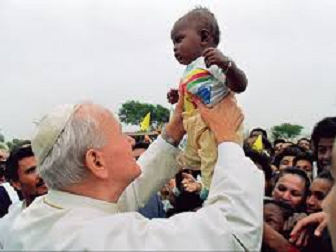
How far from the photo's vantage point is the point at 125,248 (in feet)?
5.55

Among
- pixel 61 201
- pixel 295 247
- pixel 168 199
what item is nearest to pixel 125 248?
pixel 61 201

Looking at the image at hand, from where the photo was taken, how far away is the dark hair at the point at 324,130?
3.94m

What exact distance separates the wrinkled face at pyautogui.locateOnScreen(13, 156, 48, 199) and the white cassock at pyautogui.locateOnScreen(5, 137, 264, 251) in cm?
168

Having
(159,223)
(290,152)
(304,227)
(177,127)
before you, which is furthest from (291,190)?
(159,223)

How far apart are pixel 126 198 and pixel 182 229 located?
33.9 inches

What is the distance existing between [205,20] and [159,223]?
136 cm

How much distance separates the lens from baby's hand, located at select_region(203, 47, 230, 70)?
7.64 ft

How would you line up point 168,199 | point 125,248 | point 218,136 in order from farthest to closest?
1. point 168,199
2. point 218,136
3. point 125,248

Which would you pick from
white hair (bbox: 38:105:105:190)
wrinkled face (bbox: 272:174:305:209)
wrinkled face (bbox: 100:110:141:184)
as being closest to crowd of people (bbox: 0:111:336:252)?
wrinkled face (bbox: 272:174:305:209)

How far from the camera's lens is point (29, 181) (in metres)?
3.69

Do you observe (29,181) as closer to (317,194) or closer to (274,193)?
(274,193)

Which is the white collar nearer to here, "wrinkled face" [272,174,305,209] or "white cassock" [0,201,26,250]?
"white cassock" [0,201,26,250]

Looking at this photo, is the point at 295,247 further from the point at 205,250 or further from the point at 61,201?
the point at 61,201

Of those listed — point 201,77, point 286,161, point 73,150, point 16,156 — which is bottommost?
point 286,161
